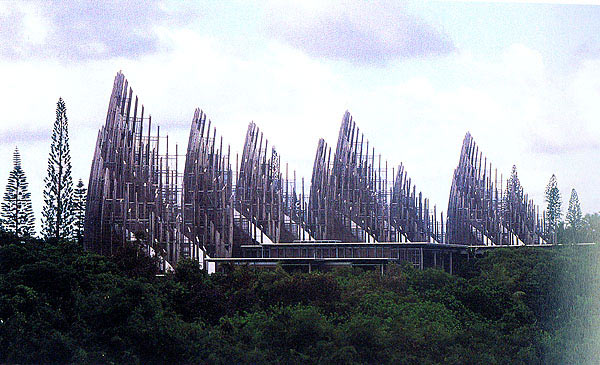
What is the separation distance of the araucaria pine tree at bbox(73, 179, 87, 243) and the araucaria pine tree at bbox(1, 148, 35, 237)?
2.20 metres

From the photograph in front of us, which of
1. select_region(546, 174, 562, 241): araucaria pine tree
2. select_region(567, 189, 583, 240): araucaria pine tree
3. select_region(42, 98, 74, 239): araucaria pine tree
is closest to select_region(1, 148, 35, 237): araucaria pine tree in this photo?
select_region(42, 98, 74, 239): araucaria pine tree

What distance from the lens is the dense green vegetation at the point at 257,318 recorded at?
7.70m

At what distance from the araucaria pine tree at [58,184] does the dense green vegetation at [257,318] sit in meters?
4.21

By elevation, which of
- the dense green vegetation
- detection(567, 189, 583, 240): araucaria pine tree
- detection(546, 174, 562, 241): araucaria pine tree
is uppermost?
detection(546, 174, 562, 241): araucaria pine tree

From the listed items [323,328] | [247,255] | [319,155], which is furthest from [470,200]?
[323,328]

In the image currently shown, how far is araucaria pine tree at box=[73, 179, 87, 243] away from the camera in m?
16.2

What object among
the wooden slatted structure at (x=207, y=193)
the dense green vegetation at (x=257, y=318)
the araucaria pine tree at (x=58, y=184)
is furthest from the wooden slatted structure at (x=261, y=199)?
the dense green vegetation at (x=257, y=318)

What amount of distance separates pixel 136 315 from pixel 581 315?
4.64 meters

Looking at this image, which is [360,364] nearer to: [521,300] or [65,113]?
[521,300]

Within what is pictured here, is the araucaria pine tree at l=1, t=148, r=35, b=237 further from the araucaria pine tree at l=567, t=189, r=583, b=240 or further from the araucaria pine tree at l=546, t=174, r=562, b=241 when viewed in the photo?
the araucaria pine tree at l=546, t=174, r=562, b=241

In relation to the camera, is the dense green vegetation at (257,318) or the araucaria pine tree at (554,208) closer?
the dense green vegetation at (257,318)

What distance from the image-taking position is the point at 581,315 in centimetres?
932

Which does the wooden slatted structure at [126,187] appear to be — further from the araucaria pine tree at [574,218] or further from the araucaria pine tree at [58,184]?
the araucaria pine tree at [574,218]

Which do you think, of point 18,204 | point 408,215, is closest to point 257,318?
point 18,204
